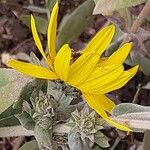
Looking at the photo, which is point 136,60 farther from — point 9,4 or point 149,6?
point 9,4

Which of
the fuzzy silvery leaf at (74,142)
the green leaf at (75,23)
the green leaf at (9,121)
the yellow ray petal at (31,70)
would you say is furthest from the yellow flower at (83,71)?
the green leaf at (75,23)

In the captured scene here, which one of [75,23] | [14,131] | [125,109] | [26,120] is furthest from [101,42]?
[75,23]

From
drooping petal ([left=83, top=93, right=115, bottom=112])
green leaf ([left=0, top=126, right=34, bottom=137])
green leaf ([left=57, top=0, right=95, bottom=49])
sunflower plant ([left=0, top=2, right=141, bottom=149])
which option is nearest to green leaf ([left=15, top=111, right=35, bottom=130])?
sunflower plant ([left=0, top=2, right=141, bottom=149])

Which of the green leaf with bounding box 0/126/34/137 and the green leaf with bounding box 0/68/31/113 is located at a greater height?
the green leaf with bounding box 0/68/31/113

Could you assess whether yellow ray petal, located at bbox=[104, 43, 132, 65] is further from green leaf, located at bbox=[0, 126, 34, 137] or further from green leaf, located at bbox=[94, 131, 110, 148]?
green leaf, located at bbox=[0, 126, 34, 137]

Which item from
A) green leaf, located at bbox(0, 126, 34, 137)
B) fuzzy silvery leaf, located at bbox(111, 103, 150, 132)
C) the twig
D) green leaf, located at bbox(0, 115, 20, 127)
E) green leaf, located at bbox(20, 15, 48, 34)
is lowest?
green leaf, located at bbox(0, 126, 34, 137)

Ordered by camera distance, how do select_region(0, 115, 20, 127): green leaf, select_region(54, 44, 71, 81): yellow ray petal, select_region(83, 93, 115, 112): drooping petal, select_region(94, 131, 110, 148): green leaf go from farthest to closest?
select_region(0, 115, 20, 127): green leaf, select_region(94, 131, 110, 148): green leaf, select_region(83, 93, 115, 112): drooping petal, select_region(54, 44, 71, 81): yellow ray petal

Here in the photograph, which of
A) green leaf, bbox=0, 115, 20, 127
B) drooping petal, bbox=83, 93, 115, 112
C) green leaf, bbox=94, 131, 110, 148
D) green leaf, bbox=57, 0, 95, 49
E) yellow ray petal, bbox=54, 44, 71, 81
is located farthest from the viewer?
green leaf, bbox=57, 0, 95, 49
